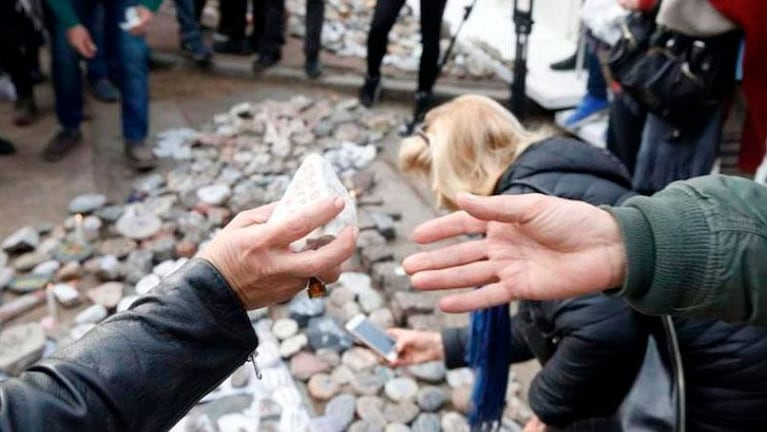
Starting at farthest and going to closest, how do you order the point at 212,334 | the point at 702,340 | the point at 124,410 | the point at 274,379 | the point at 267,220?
the point at 274,379 < the point at 702,340 < the point at 267,220 < the point at 212,334 < the point at 124,410

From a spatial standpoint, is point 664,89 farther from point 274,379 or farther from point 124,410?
point 124,410

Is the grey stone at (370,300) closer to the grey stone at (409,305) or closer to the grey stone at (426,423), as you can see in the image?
the grey stone at (409,305)

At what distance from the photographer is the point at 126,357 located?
109cm

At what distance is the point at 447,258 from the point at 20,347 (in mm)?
2027

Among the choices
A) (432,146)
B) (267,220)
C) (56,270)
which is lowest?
(56,270)

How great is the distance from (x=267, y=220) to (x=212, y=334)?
0.25 m

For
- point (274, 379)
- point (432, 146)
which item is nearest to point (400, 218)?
point (274, 379)

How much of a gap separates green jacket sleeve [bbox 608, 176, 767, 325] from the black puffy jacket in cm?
46

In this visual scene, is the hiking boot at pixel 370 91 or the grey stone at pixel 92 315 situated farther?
the hiking boot at pixel 370 91

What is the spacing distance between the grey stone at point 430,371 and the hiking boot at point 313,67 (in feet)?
10.0

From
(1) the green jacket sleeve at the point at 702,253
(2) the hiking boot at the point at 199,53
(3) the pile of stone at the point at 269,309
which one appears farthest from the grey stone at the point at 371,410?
(2) the hiking boot at the point at 199,53

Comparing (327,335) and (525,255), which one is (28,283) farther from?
(525,255)

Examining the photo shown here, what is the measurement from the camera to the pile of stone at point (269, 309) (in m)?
2.61

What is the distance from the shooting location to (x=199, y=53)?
543cm
